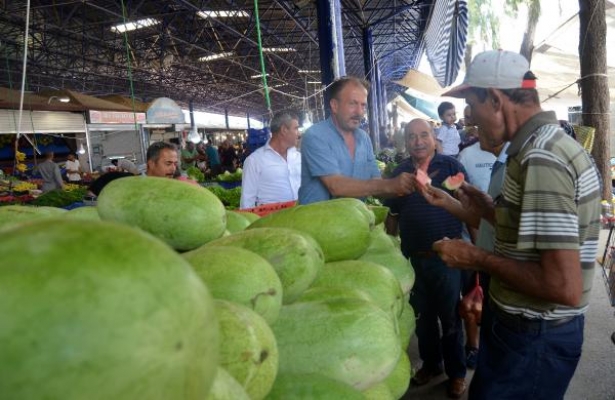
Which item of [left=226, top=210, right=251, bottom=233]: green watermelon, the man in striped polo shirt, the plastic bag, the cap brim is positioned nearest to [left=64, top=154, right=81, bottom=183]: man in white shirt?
the plastic bag

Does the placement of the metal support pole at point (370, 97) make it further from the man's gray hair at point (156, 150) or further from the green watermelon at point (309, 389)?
the green watermelon at point (309, 389)

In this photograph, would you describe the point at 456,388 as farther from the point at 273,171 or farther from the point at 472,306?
the point at 273,171

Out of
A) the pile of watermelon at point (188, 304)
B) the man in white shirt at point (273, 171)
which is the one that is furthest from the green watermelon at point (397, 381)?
the man in white shirt at point (273, 171)

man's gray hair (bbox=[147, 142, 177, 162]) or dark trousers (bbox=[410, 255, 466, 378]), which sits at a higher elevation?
man's gray hair (bbox=[147, 142, 177, 162])

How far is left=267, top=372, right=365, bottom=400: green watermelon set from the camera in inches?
38.4

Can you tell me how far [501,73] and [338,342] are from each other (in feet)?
4.69

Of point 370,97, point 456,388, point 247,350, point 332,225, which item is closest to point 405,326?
point 332,225

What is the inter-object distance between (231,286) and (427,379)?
3.35 metres

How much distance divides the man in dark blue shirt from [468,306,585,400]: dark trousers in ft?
5.49

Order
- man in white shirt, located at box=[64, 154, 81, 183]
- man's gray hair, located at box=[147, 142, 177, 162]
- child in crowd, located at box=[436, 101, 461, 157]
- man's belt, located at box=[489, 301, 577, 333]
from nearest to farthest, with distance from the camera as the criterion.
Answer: man's belt, located at box=[489, 301, 577, 333] → man's gray hair, located at box=[147, 142, 177, 162] → child in crowd, located at box=[436, 101, 461, 157] → man in white shirt, located at box=[64, 154, 81, 183]

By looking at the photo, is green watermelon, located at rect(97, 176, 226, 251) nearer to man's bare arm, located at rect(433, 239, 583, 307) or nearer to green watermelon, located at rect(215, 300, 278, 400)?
green watermelon, located at rect(215, 300, 278, 400)

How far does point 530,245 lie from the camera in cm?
171

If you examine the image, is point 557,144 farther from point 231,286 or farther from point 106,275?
point 106,275

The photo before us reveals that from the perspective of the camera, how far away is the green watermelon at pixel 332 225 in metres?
1.65
